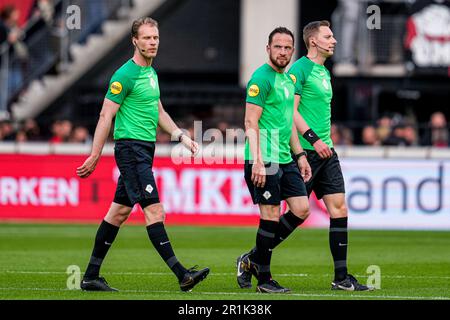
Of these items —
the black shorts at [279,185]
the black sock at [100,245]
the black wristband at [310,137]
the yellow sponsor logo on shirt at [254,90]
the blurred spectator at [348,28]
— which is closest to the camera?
the yellow sponsor logo on shirt at [254,90]

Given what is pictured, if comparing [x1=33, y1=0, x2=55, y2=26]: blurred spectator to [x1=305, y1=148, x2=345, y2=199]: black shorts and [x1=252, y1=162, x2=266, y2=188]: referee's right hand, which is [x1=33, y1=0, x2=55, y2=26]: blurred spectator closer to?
[x1=305, y1=148, x2=345, y2=199]: black shorts

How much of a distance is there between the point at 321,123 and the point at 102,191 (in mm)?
11410

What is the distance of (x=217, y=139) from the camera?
2581cm

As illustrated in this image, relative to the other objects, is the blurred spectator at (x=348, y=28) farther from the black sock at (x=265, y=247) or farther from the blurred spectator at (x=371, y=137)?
the black sock at (x=265, y=247)

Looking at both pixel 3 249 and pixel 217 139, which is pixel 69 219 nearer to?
pixel 217 139

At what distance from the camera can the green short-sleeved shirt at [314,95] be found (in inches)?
485

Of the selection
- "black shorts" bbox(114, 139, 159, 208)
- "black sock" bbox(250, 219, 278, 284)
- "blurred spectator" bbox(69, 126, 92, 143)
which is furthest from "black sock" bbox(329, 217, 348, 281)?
"blurred spectator" bbox(69, 126, 92, 143)

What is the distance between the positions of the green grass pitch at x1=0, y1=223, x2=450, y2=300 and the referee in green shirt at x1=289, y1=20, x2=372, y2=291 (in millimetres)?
631

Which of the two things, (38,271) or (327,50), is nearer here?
(327,50)

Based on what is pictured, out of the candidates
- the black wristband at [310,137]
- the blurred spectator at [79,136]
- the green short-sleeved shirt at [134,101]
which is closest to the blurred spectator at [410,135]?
the blurred spectator at [79,136]

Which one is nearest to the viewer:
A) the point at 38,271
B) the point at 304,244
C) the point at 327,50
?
the point at 327,50

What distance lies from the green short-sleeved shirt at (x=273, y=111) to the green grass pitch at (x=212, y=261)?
4.37 feet

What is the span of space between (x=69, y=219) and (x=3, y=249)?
6.19m
